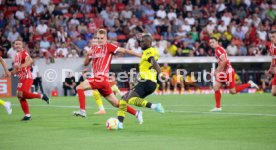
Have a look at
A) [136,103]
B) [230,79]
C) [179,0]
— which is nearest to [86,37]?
[179,0]

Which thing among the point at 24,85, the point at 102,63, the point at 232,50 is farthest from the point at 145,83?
the point at 232,50

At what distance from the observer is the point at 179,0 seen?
3806cm

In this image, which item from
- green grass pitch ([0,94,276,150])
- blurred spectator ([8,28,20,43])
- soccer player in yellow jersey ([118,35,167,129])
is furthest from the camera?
blurred spectator ([8,28,20,43])

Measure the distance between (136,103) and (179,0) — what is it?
2476cm

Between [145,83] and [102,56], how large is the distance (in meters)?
1.82

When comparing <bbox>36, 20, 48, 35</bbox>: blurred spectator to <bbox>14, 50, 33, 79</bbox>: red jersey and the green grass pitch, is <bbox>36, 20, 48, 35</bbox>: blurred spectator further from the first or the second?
<bbox>14, 50, 33, 79</bbox>: red jersey

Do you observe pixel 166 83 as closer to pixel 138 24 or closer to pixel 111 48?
pixel 138 24

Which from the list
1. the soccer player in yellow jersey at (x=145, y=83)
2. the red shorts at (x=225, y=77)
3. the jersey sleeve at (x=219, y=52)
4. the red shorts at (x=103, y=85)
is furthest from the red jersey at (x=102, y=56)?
the jersey sleeve at (x=219, y=52)

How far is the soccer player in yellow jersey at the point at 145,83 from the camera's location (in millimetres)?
13719

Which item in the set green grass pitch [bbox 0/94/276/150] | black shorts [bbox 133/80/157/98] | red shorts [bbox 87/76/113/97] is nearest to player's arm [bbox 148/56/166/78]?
black shorts [bbox 133/80/157/98]

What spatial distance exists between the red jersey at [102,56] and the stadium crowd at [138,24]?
16.5 meters

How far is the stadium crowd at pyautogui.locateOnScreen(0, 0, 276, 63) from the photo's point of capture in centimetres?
3275

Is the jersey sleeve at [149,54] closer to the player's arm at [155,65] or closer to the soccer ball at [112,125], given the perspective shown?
the player's arm at [155,65]

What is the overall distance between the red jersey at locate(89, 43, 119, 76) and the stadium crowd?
16547mm
